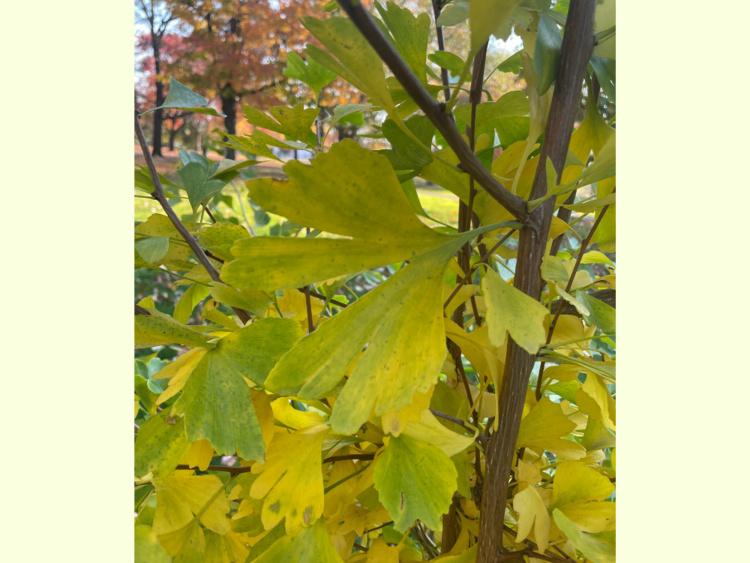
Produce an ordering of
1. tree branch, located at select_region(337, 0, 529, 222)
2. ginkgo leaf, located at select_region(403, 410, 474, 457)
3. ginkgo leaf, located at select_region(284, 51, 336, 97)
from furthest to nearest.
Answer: ginkgo leaf, located at select_region(284, 51, 336, 97), ginkgo leaf, located at select_region(403, 410, 474, 457), tree branch, located at select_region(337, 0, 529, 222)

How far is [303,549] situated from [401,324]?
0.15m

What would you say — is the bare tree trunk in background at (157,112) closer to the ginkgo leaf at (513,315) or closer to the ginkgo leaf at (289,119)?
the ginkgo leaf at (289,119)

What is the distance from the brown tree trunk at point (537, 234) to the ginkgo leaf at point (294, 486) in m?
0.08

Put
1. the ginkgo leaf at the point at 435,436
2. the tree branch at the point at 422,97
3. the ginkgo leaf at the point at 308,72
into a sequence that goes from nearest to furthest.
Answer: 1. the tree branch at the point at 422,97
2. the ginkgo leaf at the point at 435,436
3. the ginkgo leaf at the point at 308,72

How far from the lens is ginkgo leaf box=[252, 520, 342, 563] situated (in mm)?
337

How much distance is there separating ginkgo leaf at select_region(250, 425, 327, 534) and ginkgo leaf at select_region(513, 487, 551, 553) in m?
0.09

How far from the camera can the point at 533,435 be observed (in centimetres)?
36

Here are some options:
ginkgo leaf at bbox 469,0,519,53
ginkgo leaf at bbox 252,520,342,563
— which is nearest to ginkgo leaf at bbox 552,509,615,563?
ginkgo leaf at bbox 252,520,342,563

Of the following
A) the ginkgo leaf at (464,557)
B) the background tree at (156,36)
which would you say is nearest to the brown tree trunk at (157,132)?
the background tree at (156,36)

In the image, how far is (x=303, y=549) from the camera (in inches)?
13.3

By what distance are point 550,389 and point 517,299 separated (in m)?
0.20

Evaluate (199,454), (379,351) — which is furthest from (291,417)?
(379,351)

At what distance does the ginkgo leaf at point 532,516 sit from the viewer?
326mm

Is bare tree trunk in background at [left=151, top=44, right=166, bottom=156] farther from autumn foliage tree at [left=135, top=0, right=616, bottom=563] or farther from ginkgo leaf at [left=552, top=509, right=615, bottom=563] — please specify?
ginkgo leaf at [left=552, top=509, right=615, bottom=563]
